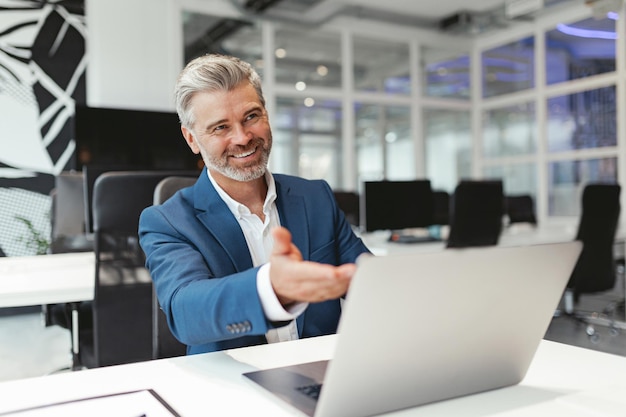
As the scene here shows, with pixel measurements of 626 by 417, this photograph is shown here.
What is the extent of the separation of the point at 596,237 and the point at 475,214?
1.02 m

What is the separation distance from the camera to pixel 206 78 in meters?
1.33

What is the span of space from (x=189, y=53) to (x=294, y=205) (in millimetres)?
5949

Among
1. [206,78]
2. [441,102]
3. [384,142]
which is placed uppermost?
[441,102]

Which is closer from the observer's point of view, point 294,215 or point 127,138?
point 294,215

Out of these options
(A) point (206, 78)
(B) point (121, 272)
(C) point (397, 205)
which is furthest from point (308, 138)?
(A) point (206, 78)

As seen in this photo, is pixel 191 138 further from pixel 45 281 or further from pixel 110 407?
pixel 45 281

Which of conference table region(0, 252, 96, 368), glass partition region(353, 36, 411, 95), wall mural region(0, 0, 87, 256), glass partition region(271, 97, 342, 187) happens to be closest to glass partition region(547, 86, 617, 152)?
glass partition region(353, 36, 411, 95)

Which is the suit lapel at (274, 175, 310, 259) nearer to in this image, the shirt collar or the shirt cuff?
the shirt collar

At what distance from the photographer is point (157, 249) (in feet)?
4.07

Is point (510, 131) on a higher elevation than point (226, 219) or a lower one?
higher

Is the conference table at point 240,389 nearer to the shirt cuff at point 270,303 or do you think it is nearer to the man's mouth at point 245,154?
the shirt cuff at point 270,303

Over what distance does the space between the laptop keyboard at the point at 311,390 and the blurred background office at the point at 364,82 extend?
19.1 feet

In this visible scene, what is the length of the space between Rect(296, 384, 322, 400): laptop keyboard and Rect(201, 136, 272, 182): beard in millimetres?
703

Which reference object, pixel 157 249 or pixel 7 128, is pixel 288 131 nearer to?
pixel 7 128
